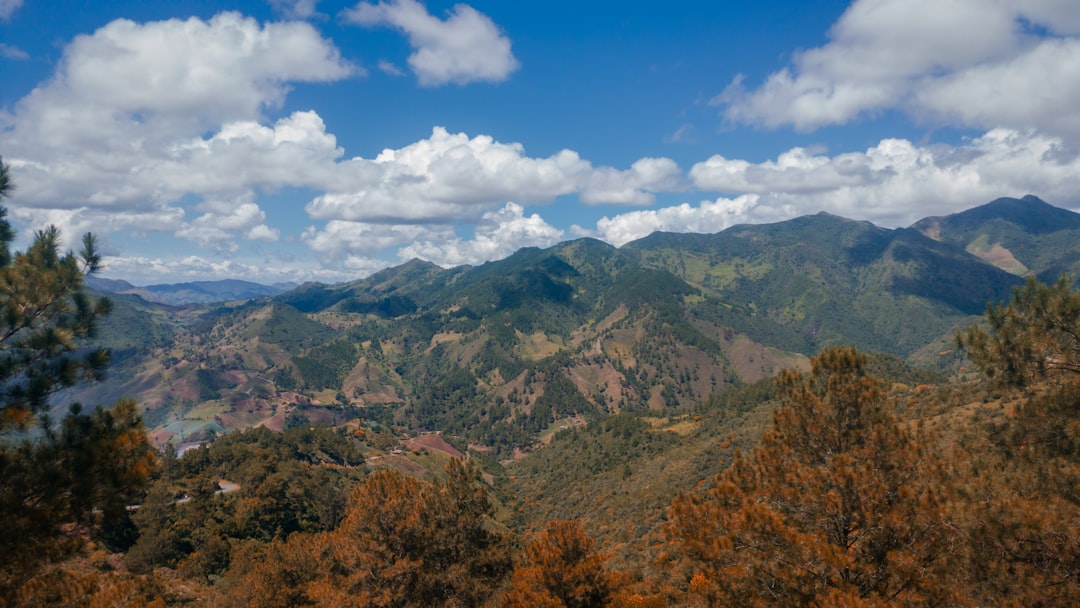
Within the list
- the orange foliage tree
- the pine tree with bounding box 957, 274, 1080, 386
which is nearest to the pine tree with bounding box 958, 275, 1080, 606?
the pine tree with bounding box 957, 274, 1080, 386

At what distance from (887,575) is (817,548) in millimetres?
2393

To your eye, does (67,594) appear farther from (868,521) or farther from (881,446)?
(881,446)

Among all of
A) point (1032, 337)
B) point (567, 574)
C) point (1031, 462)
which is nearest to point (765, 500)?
point (1031, 462)

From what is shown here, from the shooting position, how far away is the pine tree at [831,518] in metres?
13.9

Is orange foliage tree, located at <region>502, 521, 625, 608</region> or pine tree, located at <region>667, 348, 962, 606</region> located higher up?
pine tree, located at <region>667, 348, 962, 606</region>

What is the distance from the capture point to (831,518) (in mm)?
15328

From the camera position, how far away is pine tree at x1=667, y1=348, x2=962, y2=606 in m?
13.9

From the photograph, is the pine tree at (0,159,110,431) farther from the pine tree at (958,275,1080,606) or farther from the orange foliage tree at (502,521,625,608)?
the pine tree at (958,275,1080,606)

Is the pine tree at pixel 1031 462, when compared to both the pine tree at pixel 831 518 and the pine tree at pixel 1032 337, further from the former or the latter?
the pine tree at pixel 831 518

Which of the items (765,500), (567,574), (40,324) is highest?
(40,324)

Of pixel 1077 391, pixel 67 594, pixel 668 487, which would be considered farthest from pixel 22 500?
pixel 668 487

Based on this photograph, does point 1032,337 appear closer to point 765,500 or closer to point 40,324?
point 765,500

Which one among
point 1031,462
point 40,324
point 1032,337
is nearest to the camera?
point 40,324

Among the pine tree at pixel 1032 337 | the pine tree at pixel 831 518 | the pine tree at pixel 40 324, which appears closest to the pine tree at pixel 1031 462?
the pine tree at pixel 1032 337
